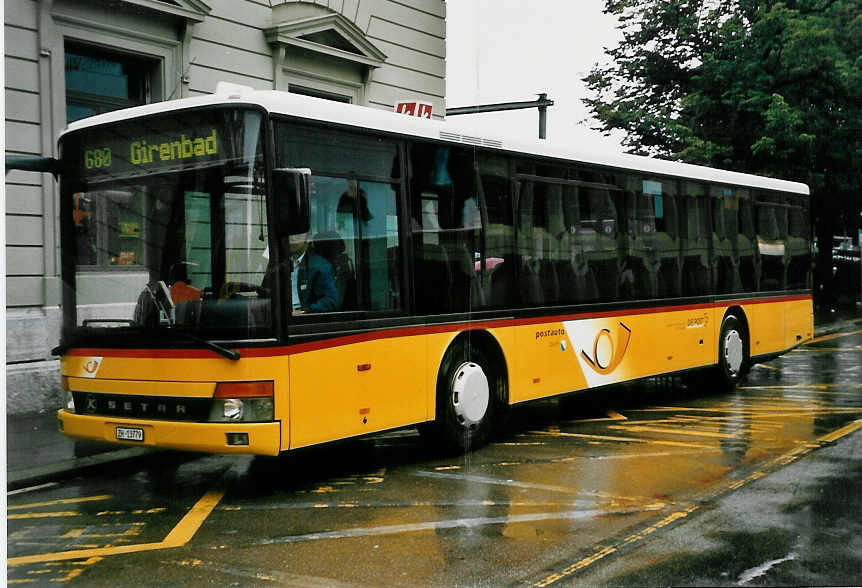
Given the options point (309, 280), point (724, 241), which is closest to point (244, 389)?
point (309, 280)

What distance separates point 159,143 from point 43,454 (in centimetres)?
339

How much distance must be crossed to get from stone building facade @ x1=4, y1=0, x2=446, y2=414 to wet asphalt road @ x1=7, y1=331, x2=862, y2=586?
208 cm

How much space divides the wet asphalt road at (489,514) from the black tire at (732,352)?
8.72 feet

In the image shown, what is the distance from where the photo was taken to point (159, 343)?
6.92 metres

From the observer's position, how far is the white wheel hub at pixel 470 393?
8.51m

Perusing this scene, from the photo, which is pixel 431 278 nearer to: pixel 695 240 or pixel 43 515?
pixel 43 515

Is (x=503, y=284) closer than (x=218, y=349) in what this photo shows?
No

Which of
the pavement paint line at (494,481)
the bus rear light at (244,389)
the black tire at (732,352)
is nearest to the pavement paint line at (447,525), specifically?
the pavement paint line at (494,481)

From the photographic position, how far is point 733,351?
13133 mm

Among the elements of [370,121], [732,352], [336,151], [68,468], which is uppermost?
[370,121]

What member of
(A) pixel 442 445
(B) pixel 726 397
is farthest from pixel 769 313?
(A) pixel 442 445

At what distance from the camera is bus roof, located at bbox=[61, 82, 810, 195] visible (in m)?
6.88

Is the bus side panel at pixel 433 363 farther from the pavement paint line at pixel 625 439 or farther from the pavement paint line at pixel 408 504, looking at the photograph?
the pavement paint line at pixel 625 439

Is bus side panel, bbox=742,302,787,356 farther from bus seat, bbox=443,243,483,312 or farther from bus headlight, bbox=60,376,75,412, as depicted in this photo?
bus headlight, bbox=60,376,75,412
